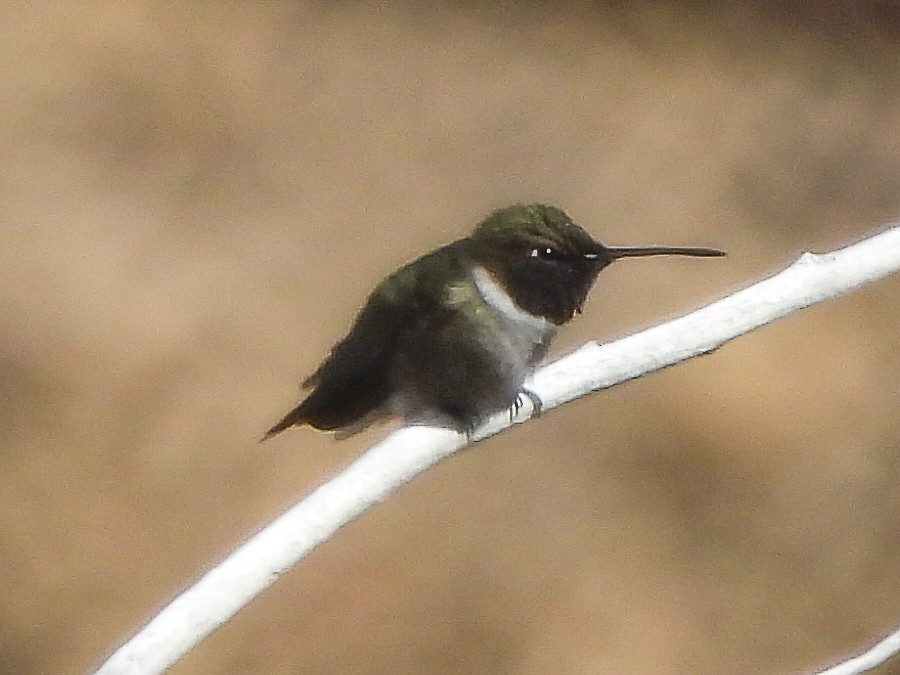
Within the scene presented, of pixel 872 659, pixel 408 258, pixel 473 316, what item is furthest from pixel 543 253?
pixel 408 258

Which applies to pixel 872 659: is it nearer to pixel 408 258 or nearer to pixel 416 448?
pixel 416 448

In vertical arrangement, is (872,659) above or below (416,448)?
below

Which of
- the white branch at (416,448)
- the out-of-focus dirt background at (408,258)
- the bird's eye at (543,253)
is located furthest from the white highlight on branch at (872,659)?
the out-of-focus dirt background at (408,258)

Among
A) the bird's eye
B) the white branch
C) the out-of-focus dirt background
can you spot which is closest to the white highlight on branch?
the white branch

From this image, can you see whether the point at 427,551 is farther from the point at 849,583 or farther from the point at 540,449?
the point at 849,583

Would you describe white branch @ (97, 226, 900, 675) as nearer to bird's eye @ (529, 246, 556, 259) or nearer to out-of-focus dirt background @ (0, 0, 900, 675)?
bird's eye @ (529, 246, 556, 259)

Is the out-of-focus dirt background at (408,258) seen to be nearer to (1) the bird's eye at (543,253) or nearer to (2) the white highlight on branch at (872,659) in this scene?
(2) the white highlight on branch at (872,659)

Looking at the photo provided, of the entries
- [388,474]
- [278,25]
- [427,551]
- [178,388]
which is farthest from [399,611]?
[278,25]
